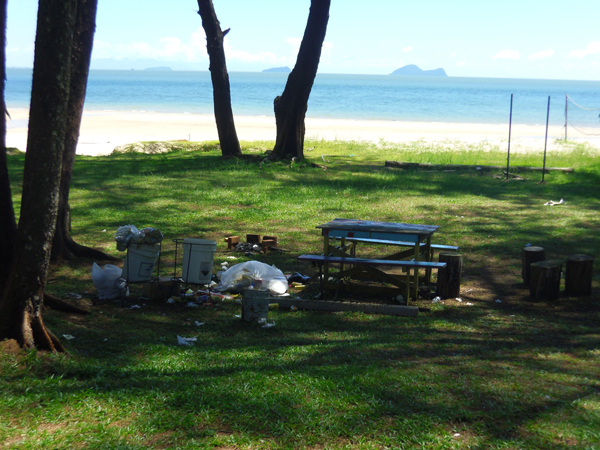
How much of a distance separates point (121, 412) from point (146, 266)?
298 centimetres

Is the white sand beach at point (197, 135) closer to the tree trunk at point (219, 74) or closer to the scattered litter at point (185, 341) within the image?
the tree trunk at point (219, 74)

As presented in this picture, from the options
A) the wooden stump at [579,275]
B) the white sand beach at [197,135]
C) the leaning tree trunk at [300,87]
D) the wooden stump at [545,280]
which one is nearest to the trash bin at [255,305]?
the wooden stump at [545,280]

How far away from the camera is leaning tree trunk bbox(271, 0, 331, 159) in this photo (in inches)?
690

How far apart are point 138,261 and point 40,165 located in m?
2.33

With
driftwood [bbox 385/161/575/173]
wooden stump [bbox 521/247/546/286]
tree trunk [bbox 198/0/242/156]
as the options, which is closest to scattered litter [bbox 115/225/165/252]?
wooden stump [bbox 521/247/546/286]

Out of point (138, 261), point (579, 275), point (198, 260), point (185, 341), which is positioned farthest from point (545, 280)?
point (138, 261)

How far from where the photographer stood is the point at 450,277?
693cm

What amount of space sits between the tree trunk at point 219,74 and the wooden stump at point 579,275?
13.3 metres

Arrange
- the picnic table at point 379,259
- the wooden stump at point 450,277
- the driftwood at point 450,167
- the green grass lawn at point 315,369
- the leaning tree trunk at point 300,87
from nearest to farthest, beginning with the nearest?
the green grass lawn at point 315,369, the picnic table at point 379,259, the wooden stump at point 450,277, the driftwood at point 450,167, the leaning tree trunk at point 300,87

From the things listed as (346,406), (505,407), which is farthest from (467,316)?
(346,406)

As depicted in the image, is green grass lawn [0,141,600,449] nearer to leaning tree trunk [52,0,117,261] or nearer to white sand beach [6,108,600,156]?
leaning tree trunk [52,0,117,261]

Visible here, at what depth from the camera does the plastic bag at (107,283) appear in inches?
256

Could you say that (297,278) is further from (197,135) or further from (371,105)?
(371,105)

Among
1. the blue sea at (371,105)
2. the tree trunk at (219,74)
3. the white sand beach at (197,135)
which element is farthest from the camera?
the blue sea at (371,105)
